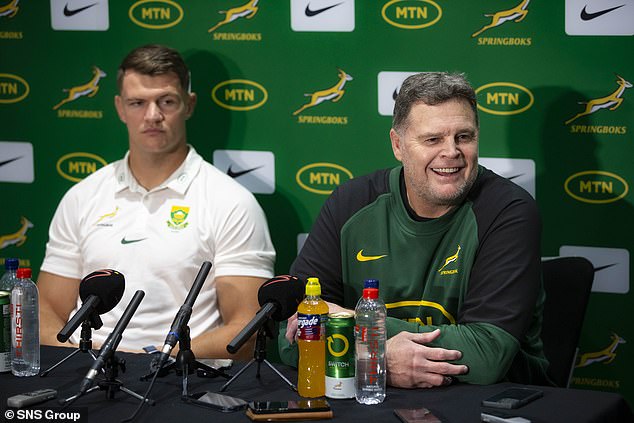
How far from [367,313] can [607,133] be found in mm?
1636

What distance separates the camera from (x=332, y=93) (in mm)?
A: 3812

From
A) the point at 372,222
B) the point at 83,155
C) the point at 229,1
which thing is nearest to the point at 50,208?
the point at 83,155

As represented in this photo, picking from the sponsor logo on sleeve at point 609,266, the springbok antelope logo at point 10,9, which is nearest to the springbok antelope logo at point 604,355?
the sponsor logo on sleeve at point 609,266

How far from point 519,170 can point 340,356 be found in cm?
167

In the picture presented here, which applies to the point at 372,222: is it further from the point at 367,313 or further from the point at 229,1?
the point at 229,1

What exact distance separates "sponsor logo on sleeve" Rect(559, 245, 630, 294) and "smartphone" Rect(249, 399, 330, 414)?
176 cm

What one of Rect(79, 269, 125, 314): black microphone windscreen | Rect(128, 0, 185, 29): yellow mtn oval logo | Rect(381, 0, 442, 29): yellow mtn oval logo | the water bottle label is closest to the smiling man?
the water bottle label

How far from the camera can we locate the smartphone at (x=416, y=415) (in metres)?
2.02

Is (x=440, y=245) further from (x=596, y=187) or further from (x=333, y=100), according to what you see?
(x=333, y=100)

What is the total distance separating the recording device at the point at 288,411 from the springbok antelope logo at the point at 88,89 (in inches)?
96.3

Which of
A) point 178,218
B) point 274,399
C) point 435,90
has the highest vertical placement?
point 435,90

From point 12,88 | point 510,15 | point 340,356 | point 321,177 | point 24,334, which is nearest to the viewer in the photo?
point 340,356

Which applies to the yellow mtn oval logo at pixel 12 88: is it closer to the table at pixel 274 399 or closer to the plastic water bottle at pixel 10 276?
the plastic water bottle at pixel 10 276

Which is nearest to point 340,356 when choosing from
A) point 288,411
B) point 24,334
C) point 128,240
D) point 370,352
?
point 370,352
